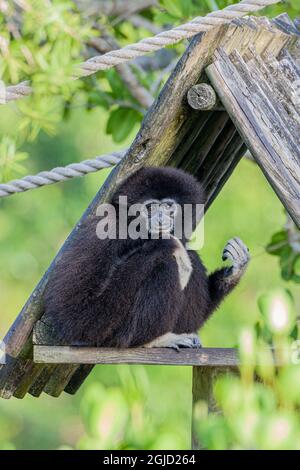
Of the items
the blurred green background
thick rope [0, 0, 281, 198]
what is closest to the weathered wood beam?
thick rope [0, 0, 281, 198]

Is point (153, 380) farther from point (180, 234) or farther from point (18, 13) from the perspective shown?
point (180, 234)

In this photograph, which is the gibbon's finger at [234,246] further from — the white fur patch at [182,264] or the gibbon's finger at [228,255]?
the white fur patch at [182,264]

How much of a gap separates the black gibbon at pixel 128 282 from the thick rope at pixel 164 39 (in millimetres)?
714

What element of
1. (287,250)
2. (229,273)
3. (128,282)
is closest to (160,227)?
(128,282)

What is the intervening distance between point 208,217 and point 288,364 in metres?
12.5

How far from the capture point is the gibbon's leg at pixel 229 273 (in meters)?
5.73

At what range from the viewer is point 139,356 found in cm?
502

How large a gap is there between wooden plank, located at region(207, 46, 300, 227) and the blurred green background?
24.8ft

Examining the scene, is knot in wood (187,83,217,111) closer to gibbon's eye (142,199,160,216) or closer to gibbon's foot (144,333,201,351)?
gibbon's eye (142,199,160,216)

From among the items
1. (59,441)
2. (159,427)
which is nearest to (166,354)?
(159,427)

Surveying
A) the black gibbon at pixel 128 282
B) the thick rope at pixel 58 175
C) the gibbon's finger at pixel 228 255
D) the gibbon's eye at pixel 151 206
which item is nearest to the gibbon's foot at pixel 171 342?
the black gibbon at pixel 128 282

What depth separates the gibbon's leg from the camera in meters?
5.73

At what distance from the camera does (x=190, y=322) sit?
5.68 meters

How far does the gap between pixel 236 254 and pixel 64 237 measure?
35.6 feet
